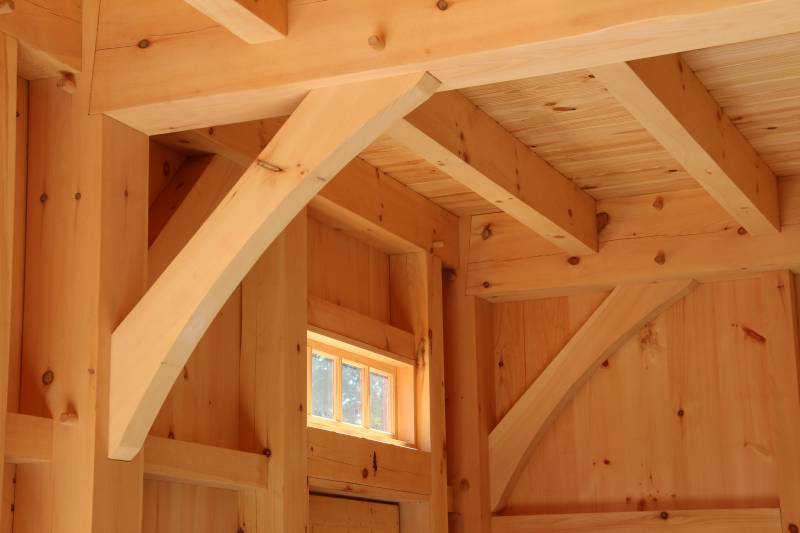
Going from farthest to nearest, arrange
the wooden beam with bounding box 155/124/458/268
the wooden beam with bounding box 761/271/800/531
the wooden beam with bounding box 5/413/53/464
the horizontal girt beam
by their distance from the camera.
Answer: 1. the wooden beam with bounding box 761/271/800/531
2. the wooden beam with bounding box 155/124/458/268
3. the wooden beam with bounding box 5/413/53/464
4. the horizontal girt beam

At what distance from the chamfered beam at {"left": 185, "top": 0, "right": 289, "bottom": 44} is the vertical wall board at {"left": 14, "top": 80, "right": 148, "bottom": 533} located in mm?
469

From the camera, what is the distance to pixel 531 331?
5.26m

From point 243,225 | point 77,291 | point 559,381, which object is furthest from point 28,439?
point 559,381

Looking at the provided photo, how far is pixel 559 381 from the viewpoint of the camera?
5070 mm

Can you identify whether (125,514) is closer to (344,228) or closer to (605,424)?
(344,228)

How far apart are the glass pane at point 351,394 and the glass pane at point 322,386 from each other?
0.31 ft

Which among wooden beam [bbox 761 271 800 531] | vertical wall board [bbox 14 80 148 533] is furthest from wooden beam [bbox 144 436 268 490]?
wooden beam [bbox 761 271 800 531]

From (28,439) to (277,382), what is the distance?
1063mm

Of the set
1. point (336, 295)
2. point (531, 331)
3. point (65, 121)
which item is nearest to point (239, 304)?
point (336, 295)

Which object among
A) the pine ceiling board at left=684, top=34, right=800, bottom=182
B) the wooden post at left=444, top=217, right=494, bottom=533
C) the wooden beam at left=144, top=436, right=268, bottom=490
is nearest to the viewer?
the wooden beam at left=144, top=436, right=268, bottom=490

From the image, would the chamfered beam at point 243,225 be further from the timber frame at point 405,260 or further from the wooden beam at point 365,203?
the wooden beam at point 365,203

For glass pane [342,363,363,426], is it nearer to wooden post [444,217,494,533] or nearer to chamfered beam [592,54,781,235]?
wooden post [444,217,494,533]

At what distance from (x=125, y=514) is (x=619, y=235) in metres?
2.57

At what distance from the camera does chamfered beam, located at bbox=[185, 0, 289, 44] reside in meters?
2.73
